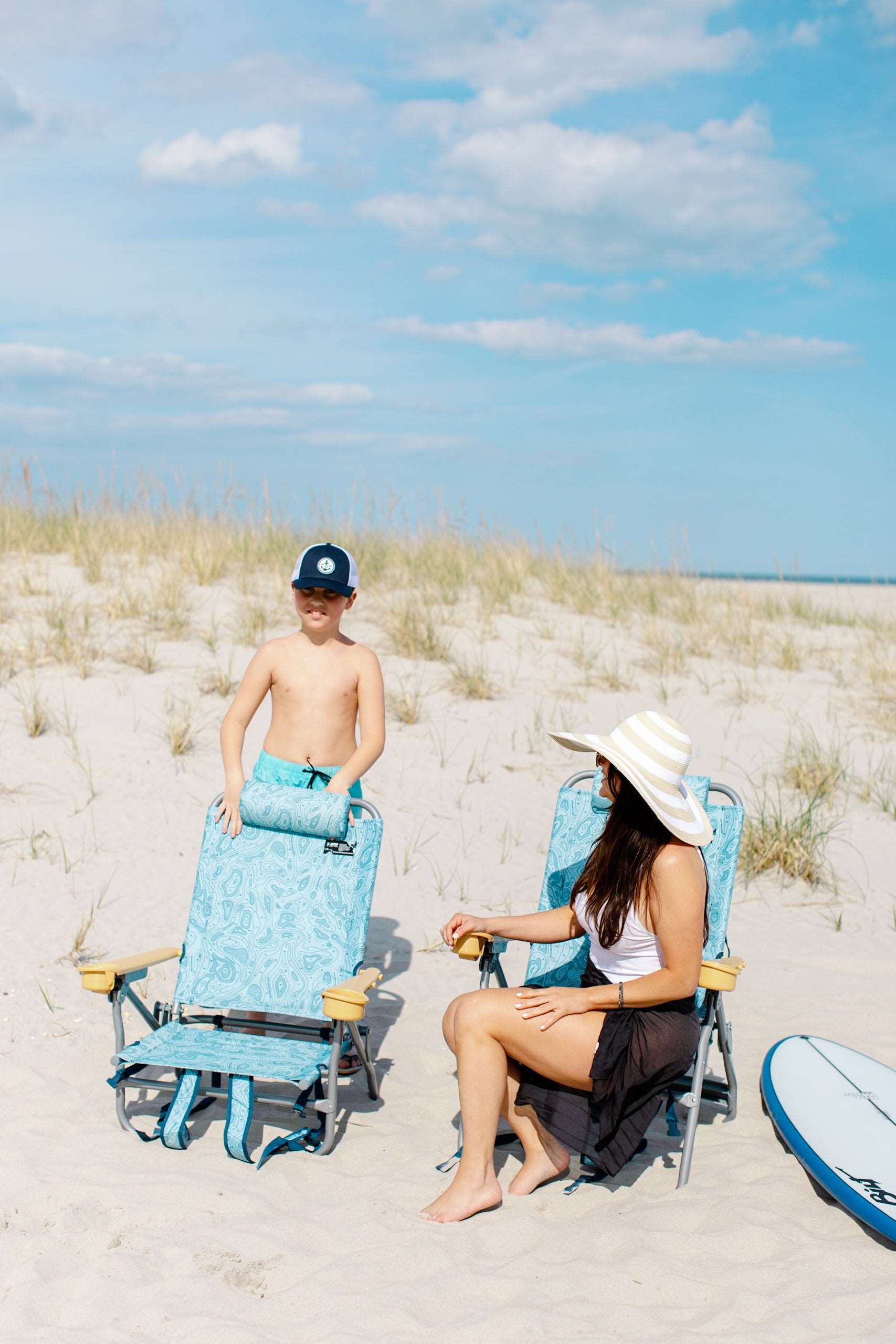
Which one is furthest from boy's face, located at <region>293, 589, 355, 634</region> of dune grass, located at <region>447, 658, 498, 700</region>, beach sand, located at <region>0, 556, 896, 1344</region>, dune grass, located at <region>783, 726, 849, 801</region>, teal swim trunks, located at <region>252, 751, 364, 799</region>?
dune grass, located at <region>447, 658, 498, 700</region>

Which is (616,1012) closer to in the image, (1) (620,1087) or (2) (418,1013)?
(1) (620,1087)

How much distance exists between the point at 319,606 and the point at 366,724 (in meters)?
0.52

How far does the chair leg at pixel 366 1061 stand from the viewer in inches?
153

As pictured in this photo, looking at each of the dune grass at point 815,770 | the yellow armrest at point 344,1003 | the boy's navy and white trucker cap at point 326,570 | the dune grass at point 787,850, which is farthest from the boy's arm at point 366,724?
the dune grass at point 815,770

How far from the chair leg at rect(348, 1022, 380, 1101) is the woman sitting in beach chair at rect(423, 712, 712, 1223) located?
464mm

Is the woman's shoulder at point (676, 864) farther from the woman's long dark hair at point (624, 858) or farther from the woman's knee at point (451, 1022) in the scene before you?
the woman's knee at point (451, 1022)

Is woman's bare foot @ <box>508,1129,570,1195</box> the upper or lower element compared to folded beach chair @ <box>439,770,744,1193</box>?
lower

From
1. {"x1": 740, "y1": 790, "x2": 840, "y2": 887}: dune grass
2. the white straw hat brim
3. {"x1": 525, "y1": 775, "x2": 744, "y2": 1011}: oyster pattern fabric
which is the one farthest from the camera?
{"x1": 740, "y1": 790, "x2": 840, "y2": 887}: dune grass

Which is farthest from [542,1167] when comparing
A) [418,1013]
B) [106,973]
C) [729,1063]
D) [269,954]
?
[418,1013]

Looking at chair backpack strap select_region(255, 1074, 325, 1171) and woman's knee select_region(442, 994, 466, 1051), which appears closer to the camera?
woman's knee select_region(442, 994, 466, 1051)

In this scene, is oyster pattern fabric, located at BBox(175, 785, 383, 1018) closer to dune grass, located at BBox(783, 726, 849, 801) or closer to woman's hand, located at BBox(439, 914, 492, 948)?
woman's hand, located at BBox(439, 914, 492, 948)

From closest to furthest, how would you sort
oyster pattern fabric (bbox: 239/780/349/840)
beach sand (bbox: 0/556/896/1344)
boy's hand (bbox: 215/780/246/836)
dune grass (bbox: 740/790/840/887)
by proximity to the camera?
1. beach sand (bbox: 0/556/896/1344)
2. oyster pattern fabric (bbox: 239/780/349/840)
3. boy's hand (bbox: 215/780/246/836)
4. dune grass (bbox: 740/790/840/887)

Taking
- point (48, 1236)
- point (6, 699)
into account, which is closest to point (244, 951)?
point (48, 1236)

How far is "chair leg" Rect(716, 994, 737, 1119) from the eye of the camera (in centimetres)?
405
